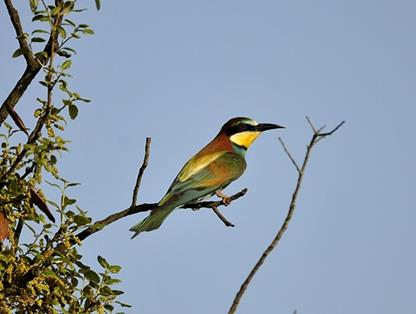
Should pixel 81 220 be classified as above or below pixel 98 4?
below

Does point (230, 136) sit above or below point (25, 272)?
above

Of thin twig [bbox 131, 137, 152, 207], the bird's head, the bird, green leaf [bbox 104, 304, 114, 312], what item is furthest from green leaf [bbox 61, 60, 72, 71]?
the bird's head

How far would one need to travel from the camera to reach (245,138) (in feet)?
17.9

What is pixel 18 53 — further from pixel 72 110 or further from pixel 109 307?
pixel 109 307

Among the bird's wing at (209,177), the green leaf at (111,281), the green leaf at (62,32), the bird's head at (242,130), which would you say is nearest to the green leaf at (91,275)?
the green leaf at (111,281)

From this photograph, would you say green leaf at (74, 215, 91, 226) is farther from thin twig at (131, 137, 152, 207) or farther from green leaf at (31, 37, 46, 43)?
green leaf at (31, 37, 46, 43)

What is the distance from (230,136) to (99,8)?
2.36 metres

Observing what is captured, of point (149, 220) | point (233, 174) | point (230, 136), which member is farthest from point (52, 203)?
point (230, 136)

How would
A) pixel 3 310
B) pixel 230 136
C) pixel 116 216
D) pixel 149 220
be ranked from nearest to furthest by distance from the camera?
pixel 3 310 < pixel 116 216 < pixel 149 220 < pixel 230 136

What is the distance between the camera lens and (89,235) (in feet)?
10.3

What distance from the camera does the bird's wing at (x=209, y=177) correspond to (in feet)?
14.5

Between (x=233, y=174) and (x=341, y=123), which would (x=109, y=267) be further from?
(x=233, y=174)

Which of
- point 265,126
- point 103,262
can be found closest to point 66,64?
point 103,262

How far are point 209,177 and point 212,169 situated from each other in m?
0.11
